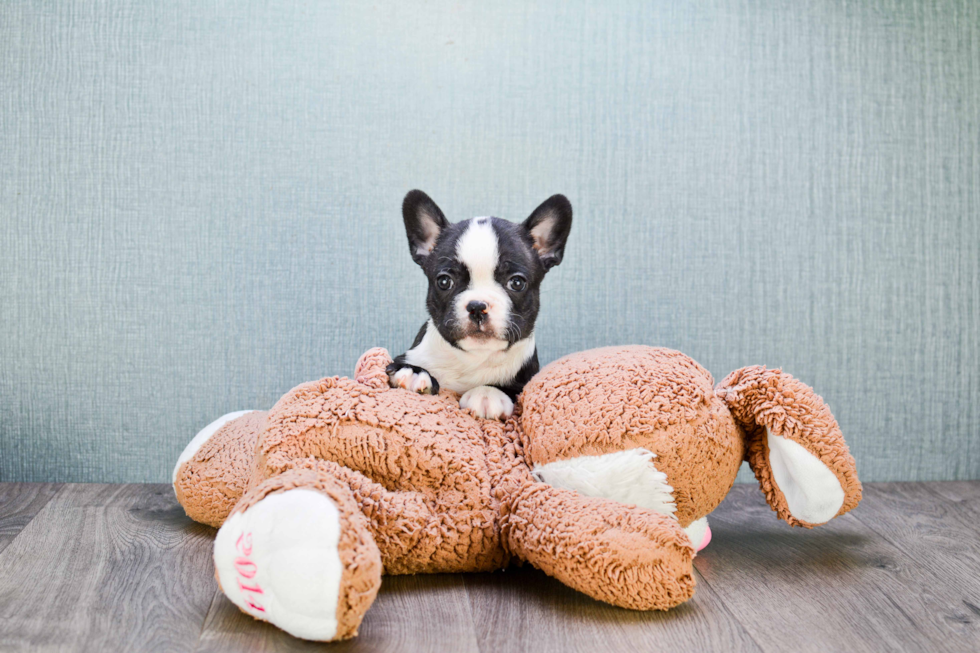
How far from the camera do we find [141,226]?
210 centimetres

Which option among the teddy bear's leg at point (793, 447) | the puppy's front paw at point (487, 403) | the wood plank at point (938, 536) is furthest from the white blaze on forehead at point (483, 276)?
the wood plank at point (938, 536)

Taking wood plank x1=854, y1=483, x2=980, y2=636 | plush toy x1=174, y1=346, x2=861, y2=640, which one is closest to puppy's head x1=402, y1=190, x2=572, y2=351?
plush toy x1=174, y1=346, x2=861, y2=640

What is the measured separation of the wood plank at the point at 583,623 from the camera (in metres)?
1.10

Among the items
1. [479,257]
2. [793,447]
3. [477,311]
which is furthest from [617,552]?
[479,257]

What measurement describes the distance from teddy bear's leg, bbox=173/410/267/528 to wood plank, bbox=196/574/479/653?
1.31 feet

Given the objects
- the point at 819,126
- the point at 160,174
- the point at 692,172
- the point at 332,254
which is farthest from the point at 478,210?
the point at 819,126

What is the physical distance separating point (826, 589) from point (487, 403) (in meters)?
0.69

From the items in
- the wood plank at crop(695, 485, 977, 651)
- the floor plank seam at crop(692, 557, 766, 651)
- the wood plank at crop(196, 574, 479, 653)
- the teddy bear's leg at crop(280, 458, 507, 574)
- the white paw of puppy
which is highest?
the white paw of puppy

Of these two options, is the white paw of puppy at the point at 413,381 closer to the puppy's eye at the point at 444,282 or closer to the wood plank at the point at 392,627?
the puppy's eye at the point at 444,282

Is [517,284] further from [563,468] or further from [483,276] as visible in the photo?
[563,468]

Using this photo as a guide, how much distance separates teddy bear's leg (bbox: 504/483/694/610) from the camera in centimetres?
114

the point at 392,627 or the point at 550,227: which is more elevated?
the point at 550,227

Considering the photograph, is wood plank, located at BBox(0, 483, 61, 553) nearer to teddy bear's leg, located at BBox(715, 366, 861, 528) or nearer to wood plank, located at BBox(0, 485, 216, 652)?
wood plank, located at BBox(0, 485, 216, 652)

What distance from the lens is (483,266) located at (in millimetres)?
1553
